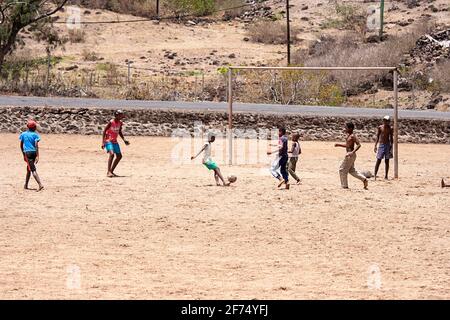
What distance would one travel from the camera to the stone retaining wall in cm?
3297

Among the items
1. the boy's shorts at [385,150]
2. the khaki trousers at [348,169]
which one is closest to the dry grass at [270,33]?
the boy's shorts at [385,150]

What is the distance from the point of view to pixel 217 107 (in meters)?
36.1

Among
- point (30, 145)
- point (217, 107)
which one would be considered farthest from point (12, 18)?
point (30, 145)

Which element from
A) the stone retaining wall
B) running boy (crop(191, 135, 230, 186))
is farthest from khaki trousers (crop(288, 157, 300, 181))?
the stone retaining wall

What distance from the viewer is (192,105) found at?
3719 cm

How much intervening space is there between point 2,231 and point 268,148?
14.4 metres

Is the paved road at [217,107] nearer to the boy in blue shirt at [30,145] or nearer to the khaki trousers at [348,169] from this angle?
the khaki trousers at [348,169]

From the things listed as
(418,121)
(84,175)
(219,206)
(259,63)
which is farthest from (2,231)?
(259,63)

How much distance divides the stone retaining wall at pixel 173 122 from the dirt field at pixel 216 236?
24.5ft

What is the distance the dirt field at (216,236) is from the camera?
12.5m

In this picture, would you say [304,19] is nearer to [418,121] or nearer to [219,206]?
[418,121]

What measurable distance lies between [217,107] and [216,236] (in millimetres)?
20185

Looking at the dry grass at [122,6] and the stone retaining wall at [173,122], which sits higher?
the dry grass at [122,6]

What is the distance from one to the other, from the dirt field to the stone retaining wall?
294 inches
